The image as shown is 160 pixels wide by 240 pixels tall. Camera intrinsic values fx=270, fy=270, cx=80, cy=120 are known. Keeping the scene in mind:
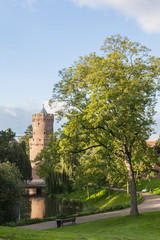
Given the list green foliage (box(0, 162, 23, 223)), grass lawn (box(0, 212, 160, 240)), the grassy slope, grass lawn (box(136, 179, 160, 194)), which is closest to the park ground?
grass lawn (box(0, 212, 160, 240))

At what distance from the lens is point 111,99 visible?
1720 centimetres

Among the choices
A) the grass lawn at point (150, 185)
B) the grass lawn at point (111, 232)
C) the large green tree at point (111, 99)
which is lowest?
the grass lawn at point (111, 232)

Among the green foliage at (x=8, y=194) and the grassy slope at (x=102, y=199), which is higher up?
the green foliage at (x=8, y=194)

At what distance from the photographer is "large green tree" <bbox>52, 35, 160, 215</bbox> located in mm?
16500

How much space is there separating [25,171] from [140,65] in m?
26.8

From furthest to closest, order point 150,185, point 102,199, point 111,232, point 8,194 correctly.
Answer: point 150,185 < point 102,199 < point 8,194 < point 111,232

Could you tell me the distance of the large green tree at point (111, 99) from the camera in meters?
16.5

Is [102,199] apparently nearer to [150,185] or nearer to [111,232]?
[150,185]

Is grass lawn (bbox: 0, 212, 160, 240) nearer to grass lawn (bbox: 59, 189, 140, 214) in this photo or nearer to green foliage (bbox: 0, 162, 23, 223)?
green foliage (bbox: 0, 162, 23, 223)

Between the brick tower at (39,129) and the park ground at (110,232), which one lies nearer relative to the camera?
the park ground at (110,232)

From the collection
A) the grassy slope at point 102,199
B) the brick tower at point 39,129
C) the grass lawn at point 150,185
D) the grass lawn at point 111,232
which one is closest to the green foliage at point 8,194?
the grass lawn at point 111,232

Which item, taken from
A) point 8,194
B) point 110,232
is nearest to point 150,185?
point 8,194

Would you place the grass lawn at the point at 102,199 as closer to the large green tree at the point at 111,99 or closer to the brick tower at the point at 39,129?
the large green tree at the point at 111,99

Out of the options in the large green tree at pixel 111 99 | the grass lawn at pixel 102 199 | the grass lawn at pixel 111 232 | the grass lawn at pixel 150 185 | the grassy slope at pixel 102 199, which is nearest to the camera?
the grass lawn at pixel 111 232
